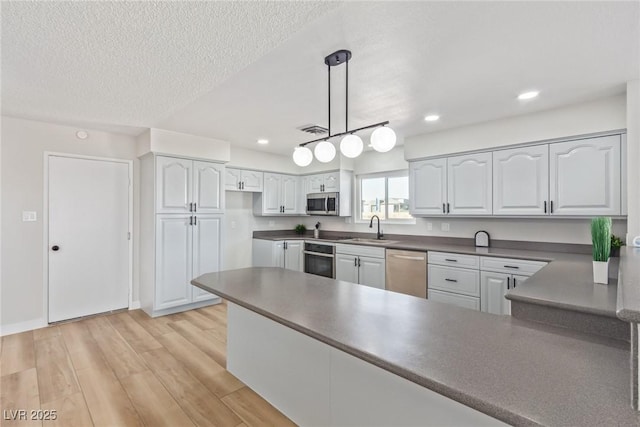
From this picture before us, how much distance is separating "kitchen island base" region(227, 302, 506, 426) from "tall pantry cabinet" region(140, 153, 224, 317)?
196 cm

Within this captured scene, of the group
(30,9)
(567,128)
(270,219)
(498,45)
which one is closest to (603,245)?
(498,45)

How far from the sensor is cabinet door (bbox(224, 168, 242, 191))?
4.82 meters

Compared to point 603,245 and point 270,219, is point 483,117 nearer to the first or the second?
point 603,245

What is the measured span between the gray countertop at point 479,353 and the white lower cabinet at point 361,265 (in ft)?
7.77

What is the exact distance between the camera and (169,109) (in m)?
3.08

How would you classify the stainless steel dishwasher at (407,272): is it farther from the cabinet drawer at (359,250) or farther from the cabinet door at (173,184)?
the cabinet door at (173,184)

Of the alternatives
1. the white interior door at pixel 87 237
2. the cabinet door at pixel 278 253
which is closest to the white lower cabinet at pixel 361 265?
the cabinet door at pixel 278 253

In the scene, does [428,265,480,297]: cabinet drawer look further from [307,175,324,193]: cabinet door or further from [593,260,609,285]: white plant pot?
[307,175,324,193]: cabinet door

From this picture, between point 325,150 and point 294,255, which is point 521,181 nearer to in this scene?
point 325,150

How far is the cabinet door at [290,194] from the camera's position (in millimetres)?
5574

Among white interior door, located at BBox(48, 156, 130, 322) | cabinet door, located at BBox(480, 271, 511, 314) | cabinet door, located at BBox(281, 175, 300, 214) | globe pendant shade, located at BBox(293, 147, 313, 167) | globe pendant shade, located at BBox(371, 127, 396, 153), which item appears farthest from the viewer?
cabinet door, located at BBox(281, 175, 300, 214)

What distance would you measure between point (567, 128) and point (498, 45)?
5.64 feet

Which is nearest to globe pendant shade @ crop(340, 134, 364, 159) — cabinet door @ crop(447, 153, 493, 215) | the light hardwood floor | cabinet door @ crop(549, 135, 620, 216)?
the light hardwood floor

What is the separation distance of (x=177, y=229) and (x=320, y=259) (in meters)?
2.16
